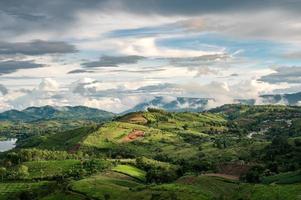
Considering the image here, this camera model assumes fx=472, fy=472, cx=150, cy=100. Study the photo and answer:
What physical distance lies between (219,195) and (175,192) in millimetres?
16369

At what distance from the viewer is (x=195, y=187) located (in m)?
186

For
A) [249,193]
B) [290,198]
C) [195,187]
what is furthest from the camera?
[195,187]

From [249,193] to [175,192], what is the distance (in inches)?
1082

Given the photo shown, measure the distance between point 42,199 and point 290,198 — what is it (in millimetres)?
102919

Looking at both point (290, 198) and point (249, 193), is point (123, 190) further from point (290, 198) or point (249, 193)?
point (290, 198)

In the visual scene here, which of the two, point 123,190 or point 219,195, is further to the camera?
point 123,190

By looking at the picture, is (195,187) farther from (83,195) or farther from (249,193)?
(83,195)

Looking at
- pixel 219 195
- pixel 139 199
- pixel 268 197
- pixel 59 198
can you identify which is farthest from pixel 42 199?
pixel 268 197

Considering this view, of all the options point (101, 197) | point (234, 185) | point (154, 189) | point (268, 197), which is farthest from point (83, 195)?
point (268, 197)

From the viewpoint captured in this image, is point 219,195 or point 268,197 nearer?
point 268,197

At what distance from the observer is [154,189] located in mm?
187375

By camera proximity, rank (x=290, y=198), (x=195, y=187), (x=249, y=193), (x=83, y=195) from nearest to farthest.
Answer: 1. (x=290, y=198)
2. (x=249, y=193)
3. (x=195, y=187)
4. (x=83, y=195)

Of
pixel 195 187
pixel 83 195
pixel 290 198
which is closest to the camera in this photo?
pixel 290 198

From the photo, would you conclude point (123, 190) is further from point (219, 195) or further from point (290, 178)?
point (290, 178)
